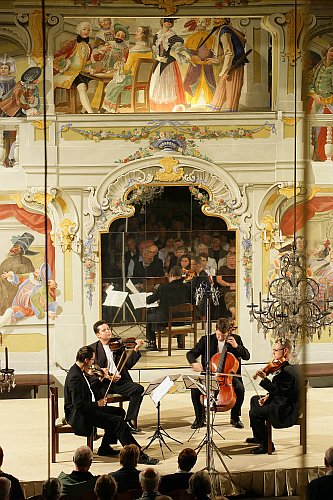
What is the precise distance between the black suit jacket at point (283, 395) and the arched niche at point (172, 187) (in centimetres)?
291

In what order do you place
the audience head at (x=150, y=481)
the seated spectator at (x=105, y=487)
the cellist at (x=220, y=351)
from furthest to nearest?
1. the cellist at (x=220, y=351)
2. the audience head at (x=150, y=481)
3. the seated spectator at (x=105, y=487)

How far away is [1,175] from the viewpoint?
9.80 metres

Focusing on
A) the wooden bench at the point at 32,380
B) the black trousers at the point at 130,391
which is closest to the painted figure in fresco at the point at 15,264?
the wooden bench at the point at 32,380

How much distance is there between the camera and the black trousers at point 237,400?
Result: 26.9 feet

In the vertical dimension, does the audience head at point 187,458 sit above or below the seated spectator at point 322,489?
below

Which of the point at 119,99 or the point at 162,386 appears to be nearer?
the point at 162,386

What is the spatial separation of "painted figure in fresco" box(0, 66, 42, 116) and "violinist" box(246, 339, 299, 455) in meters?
4.03

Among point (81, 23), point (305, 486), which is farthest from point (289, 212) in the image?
point (305, 486)

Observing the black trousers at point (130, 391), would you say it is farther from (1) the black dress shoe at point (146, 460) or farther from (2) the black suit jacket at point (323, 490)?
(2) the black suit jacket at point (323, 490)

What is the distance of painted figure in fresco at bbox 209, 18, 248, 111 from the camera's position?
32.9 feet

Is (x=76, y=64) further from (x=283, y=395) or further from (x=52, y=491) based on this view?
(x=52, y=491)

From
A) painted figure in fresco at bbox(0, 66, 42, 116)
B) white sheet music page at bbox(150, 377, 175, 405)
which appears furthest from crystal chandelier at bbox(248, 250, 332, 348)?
painted figure in fresco at bbox(0, 66, 42, 116)

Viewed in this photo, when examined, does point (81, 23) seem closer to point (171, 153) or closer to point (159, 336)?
point (171, 153)

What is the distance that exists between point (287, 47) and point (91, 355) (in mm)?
4521
